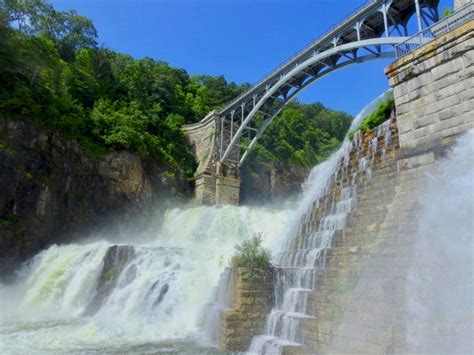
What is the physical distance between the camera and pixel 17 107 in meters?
19.6

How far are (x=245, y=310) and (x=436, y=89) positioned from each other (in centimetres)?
645

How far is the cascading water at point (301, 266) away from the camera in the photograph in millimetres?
7926

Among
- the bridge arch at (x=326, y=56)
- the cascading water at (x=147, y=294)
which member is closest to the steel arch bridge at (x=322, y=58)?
the bridge arch at (x=326, y=56)

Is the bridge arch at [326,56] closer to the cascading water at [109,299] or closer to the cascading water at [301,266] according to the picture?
the cascading water at [301,266]

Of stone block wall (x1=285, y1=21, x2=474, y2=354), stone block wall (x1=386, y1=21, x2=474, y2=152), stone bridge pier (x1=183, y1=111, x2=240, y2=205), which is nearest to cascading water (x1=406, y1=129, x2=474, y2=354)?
stone block wall (x1=285, y1=21, x2=474, y2=354)

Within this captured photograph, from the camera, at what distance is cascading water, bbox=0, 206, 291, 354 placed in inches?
372

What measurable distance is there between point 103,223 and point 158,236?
357 cm

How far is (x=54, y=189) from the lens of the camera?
2033 cm

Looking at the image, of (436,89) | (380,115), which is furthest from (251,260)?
(380,115)

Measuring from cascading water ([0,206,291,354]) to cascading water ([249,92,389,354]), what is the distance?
2139 millimetres

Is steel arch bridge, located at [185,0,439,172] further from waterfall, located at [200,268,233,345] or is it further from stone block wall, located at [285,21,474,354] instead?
waterfall, located at [200,268,233,345]

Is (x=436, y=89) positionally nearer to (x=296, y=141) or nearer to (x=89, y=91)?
(x=89, y=91)

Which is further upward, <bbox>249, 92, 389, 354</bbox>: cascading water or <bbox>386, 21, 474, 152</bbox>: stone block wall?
<bbox>386, 21, 474, 152</bbox>: stone block wall

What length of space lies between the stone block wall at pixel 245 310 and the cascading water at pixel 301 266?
0.64 feet
